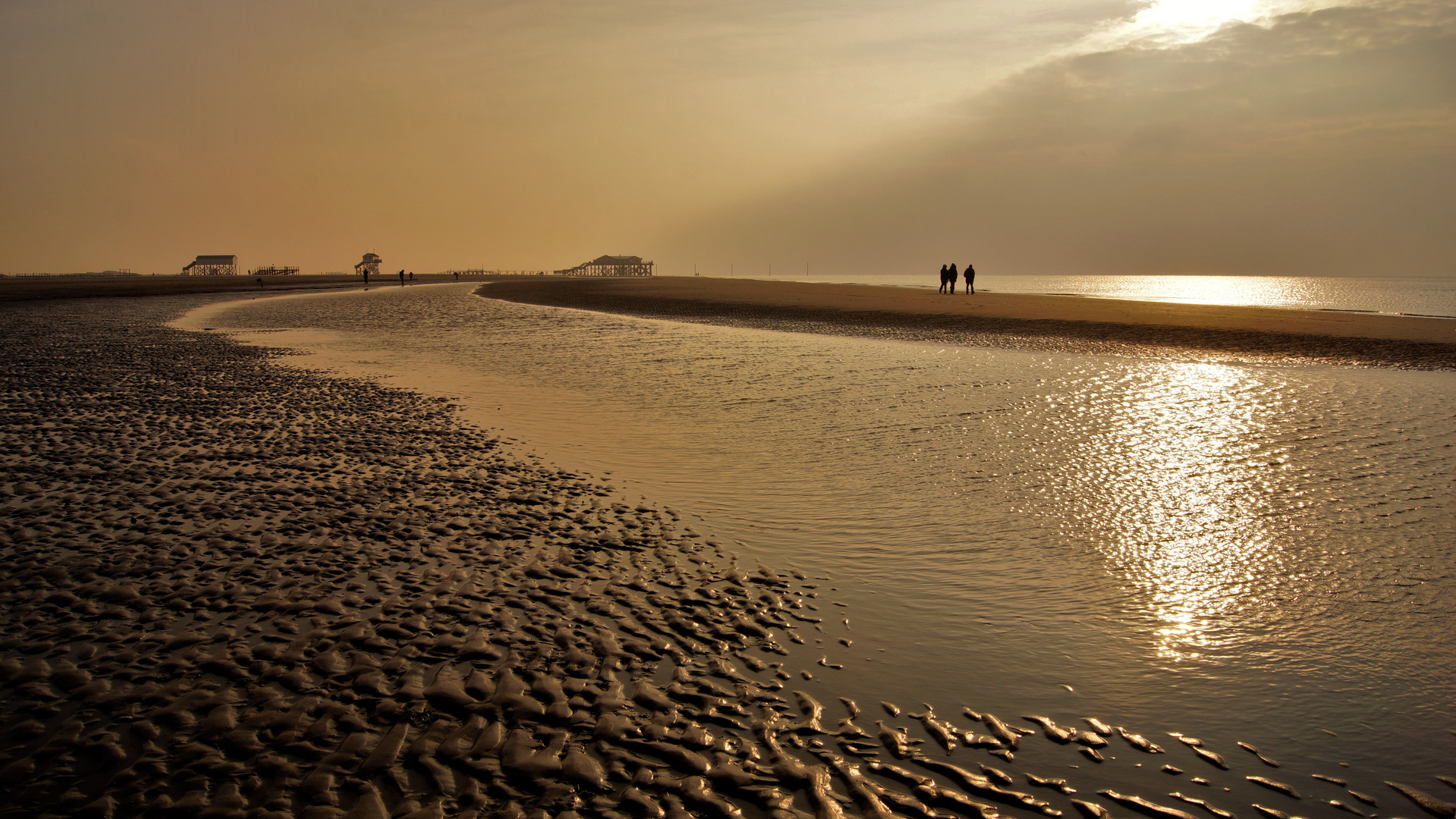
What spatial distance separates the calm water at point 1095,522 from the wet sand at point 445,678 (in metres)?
0.44

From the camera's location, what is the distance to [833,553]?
7.86 meters

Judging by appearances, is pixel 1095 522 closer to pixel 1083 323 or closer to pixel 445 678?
pixel 445 678

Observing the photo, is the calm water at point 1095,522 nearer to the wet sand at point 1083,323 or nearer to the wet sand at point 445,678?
the wet sand at point 445,678

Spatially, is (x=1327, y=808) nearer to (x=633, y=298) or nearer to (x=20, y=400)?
(x=20, y=400)

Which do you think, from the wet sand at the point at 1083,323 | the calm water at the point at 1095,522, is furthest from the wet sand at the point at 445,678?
the wet sand at the point at 1083,323

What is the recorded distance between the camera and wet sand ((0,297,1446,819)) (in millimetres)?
4148

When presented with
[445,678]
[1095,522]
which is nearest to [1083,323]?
[1095,522]

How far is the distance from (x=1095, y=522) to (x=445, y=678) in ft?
23.1

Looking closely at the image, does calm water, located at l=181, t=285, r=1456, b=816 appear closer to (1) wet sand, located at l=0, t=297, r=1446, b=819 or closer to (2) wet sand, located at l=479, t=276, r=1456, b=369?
(1) wet sand, located at l=0, t=297, r=1446, b=819

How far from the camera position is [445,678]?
17.3 ft

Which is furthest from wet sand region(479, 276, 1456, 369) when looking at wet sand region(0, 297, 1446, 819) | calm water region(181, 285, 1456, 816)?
wet sand region(0, 297, 1446, 819)

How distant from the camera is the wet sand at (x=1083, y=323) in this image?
25.3 meters

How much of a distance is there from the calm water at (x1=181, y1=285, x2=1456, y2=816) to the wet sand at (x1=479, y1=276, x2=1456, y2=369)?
17.1 feet

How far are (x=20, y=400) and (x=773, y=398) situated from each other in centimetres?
1480
